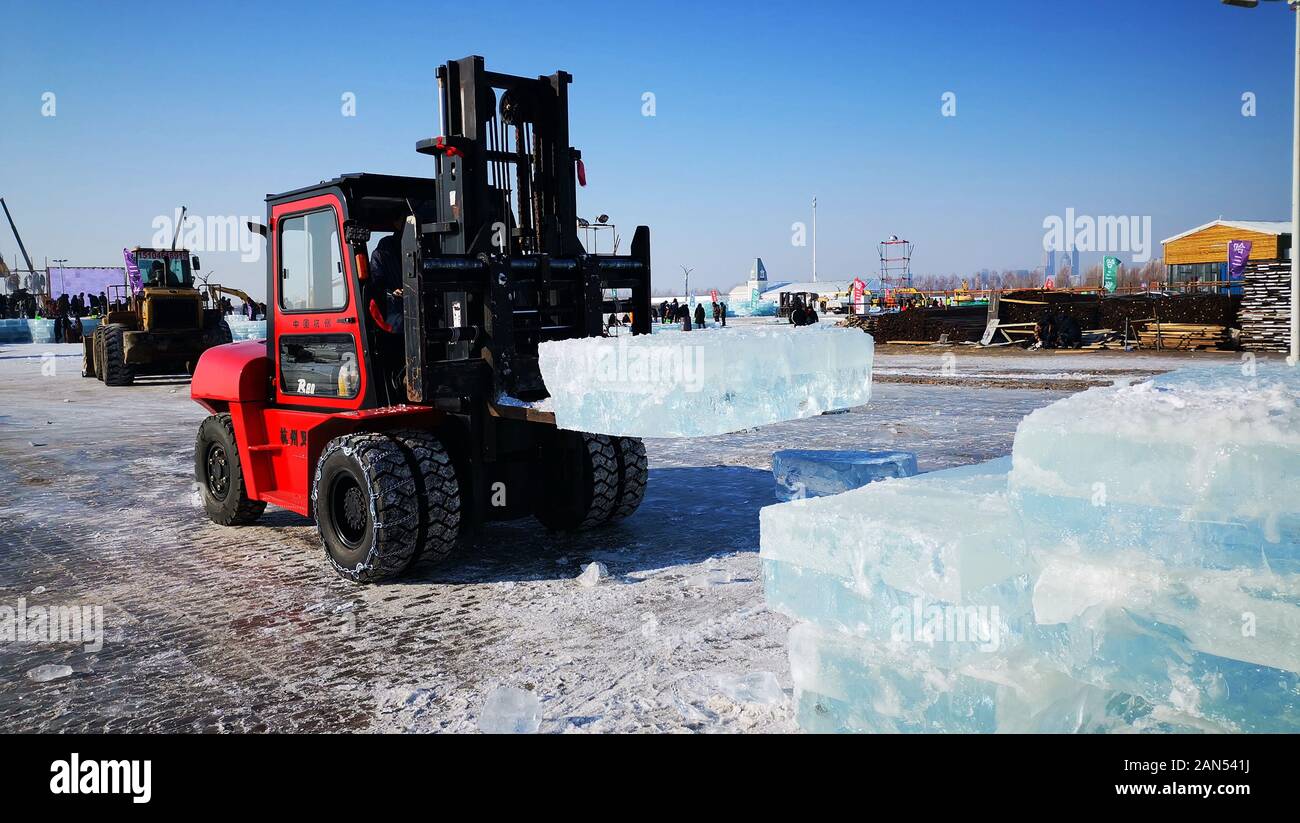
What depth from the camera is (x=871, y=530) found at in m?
3.10

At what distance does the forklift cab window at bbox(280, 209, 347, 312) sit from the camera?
20.9ft

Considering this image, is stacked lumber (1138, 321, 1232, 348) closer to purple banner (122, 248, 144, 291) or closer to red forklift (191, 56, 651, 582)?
red forklift (191, 56, 651, 582)

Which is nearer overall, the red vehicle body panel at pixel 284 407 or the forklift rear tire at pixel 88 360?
the red vehicle body panel at pixel 284 407

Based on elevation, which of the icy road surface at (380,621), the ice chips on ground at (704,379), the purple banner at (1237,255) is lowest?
the icy road surface at (380,621)

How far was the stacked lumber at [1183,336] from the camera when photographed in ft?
86.0

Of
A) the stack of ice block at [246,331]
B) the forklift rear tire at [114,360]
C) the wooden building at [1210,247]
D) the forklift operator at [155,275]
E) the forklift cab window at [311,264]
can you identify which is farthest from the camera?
the wooden building at [1210,247]

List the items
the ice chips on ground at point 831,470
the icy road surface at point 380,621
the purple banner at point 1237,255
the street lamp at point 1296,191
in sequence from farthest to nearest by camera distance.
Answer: the purple banner at point 1237,255 < the street lamp at point 1296,191 < the ice chips on ground at point 831,470 < the icy road surface at point 380,621

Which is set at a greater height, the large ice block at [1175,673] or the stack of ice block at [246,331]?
the stack of ice block at [246,331]

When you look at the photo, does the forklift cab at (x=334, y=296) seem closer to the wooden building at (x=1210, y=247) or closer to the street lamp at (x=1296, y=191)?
the street lamp at (x=1296, y=191)

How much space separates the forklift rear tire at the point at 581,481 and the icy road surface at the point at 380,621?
218mm

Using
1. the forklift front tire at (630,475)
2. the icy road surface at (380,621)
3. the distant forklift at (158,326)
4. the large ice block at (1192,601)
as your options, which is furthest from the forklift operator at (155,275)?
the large ice block at (1192,601)
